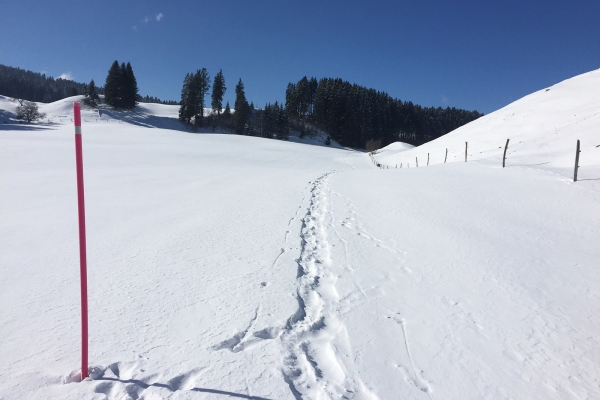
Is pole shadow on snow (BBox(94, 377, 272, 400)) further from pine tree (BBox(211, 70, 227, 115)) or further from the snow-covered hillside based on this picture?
pine tree (BBox(211, 70, 227, 115))

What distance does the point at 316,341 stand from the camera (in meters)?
3.27

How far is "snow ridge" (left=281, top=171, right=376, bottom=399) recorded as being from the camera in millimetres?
2672

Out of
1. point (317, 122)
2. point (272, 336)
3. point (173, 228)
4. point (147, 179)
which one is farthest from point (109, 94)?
point (272, 336)

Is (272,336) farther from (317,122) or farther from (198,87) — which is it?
(317,122)

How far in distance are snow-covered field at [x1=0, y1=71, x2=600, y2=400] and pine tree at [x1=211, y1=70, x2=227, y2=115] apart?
68.0 meters

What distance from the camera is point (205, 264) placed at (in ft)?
16.3

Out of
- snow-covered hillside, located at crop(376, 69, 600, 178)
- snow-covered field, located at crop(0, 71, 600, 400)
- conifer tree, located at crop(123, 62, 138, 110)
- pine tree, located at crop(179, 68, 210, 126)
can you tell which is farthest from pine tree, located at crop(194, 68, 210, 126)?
snow-covered field, located at crop(0, 71, 600, 400)

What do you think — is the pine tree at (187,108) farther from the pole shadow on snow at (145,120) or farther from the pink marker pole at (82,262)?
the pink marker pole at (82,262)

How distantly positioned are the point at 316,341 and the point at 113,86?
7502cm

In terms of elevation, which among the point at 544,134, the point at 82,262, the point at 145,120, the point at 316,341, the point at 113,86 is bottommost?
the point at 316,341

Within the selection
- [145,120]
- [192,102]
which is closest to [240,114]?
[192,102]

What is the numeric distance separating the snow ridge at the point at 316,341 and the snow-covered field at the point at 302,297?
0.7 inches

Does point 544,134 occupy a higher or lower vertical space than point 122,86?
lower

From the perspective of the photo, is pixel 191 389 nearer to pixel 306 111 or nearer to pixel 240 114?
pixel 240 114
